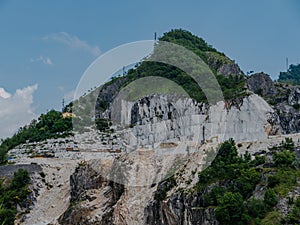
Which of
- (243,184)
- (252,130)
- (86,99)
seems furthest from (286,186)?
(86,99)

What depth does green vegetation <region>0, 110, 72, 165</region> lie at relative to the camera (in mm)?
77562

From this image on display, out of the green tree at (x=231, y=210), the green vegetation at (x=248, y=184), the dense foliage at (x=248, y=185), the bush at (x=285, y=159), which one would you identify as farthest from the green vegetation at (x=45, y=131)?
the green tree at (x=231, y=210)

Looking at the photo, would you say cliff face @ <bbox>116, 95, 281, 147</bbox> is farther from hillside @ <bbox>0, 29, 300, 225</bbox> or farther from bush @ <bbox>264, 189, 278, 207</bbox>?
bush @ <bbox>264, 189, 278, 207</bbox>

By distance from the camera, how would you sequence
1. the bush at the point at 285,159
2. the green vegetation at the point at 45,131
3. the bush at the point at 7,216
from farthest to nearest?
the green vegetation at the point at 45,131 → the bush at the point at 7,216 → the bush at the point at 285,159

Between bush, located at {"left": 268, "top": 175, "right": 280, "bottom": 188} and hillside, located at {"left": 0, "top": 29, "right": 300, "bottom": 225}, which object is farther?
hillside, located at {"left": 0, "top": 29, "right": 300, "bottom": 225}

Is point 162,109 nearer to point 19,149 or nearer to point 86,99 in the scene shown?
point 19,149

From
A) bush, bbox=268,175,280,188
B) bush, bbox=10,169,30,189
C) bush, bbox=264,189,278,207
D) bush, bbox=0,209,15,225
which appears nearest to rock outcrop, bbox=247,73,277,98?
bush, bbox=10,169,30,189

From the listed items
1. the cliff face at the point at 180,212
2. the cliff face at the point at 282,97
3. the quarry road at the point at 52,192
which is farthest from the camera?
the cliff face at the point at 282,97

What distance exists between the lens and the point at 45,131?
81.1 metres

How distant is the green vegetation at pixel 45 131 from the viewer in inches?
3054

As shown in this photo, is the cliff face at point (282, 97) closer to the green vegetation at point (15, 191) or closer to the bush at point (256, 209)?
the bush at point (256, 209)

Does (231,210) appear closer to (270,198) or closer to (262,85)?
(270,198)

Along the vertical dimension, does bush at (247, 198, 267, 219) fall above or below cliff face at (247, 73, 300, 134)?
below

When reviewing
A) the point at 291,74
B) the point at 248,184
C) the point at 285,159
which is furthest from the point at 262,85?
the point at 291,74
